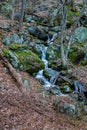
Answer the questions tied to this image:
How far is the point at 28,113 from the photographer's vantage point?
893 centimetres

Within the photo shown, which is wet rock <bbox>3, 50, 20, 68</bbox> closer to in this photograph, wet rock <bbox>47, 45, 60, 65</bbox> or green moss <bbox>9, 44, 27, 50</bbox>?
green moss <bbox>9, 44, 27, 50</bbox>

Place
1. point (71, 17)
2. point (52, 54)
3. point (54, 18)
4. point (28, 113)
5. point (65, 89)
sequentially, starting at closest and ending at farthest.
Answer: point (28, 113), point (65, 89), point (52, 54), point (54, 18), point (71, 17)

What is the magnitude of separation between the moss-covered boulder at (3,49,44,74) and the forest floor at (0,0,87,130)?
2.61 meters

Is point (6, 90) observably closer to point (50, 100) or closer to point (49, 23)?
point (50, 100)

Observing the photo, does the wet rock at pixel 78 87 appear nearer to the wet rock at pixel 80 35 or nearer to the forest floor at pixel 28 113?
the forest floor at pixel 28 113

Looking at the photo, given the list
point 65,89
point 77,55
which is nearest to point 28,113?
point 65,89

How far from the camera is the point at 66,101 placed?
1105 centimetres

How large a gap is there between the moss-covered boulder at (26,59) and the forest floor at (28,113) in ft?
8.56

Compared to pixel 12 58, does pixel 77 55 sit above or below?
below

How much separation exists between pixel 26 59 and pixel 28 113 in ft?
19.7

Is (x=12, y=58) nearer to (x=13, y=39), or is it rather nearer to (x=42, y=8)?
(x=13, y=39)

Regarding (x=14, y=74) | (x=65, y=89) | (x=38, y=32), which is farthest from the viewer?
(x=38, y=32)

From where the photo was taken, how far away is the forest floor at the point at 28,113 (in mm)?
8273

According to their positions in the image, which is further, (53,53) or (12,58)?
(53,53)
